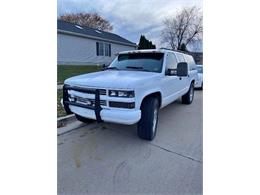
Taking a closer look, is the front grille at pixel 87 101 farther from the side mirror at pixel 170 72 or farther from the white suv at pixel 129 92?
the side mirror at pixel 170 72

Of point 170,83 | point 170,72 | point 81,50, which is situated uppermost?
point 81,50

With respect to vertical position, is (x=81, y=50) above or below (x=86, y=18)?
below

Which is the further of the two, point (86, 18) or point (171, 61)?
point (86, 18)

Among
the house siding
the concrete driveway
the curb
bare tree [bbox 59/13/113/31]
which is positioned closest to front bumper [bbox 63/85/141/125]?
the concrete driveway

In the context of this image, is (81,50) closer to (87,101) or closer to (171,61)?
(171,61)

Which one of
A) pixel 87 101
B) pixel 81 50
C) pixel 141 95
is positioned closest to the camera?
pixel 141 95

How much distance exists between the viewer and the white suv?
9.25 feet

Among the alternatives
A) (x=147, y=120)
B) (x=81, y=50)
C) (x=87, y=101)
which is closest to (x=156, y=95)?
(x=147, y=120)

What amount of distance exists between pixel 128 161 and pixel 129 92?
0.99m

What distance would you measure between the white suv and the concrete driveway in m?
0.42

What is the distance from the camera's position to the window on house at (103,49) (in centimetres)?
1798

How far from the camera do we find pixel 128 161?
272cm
